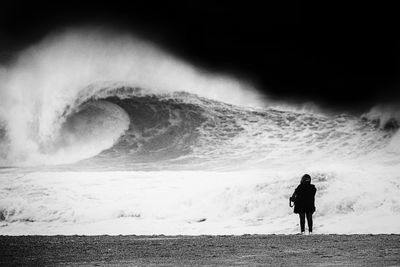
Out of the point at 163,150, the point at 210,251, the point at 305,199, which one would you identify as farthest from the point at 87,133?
the point at 210,251

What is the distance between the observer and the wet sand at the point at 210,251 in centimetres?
576

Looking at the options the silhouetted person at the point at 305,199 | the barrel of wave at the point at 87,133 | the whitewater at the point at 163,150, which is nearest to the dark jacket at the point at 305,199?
the silhouetted person at the point at 305,199

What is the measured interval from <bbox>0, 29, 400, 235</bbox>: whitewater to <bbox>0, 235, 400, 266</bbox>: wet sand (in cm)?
237

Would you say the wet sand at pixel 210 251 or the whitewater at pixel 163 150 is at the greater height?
the whitewater at pixel 163 150

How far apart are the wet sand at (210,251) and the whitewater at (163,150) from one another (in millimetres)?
2366

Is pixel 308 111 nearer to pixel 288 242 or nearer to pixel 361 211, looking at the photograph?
pixel 361 211

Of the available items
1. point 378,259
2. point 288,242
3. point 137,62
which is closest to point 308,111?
point 137,62

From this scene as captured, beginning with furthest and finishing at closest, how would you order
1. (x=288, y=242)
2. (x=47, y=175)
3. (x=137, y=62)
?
(x=137, y=62), (x=47, y=175), (x=288, y=242)

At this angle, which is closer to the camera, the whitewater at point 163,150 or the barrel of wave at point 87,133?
the whitewater at point 163,150

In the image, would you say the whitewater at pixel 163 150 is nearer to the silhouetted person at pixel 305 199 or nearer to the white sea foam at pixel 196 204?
the white sea foam at pixel 196 204

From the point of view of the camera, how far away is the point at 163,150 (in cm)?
2520

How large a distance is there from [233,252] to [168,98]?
23.0 metres

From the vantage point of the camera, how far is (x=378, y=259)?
18.1 ft

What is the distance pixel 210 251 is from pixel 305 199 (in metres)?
2.85
